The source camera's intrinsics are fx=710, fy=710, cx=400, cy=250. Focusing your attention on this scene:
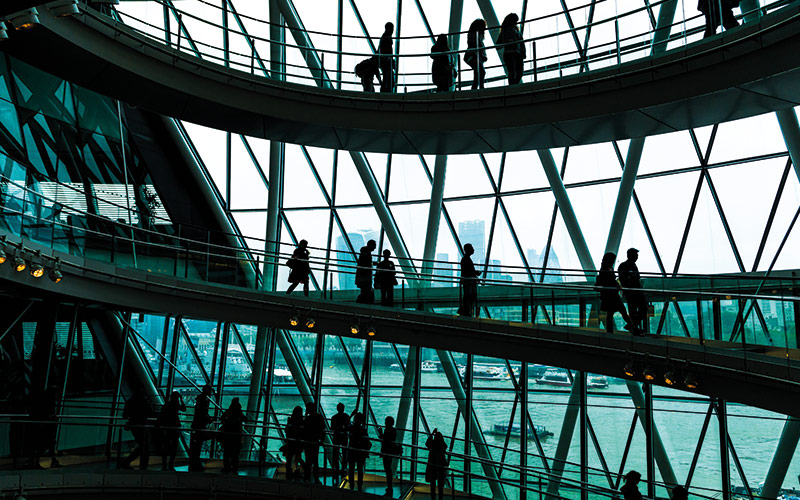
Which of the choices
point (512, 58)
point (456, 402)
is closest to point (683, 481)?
point (456, 402)

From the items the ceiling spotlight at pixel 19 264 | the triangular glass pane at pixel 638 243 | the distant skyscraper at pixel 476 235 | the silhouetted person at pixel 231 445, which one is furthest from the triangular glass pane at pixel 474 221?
the ceiling spotlight at pixel 19 264

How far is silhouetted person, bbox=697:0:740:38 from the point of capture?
604 inches

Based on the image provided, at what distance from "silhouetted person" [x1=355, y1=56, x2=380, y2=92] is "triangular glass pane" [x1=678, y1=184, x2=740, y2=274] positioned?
11651 millimetres

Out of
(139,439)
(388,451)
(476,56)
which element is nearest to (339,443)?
(388,451)

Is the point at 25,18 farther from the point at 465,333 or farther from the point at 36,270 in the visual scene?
the point at 465,333

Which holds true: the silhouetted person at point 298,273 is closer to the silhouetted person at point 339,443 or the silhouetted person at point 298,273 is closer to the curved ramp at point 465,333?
the curved ramp at point 465,333

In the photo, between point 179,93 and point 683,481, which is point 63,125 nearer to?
point 179,93

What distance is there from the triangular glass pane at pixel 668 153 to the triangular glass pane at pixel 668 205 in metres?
0.36

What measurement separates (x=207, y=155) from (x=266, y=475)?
1662cm

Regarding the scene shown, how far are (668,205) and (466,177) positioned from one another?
304 inches

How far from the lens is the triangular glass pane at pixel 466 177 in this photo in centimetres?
2792

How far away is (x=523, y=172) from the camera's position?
89.2 ft

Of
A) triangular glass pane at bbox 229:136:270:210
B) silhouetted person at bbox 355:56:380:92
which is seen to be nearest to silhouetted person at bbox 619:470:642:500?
silhouetted person at bbox 355:56:380:92

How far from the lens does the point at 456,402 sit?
25547 mm
